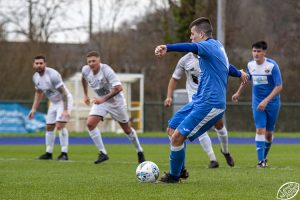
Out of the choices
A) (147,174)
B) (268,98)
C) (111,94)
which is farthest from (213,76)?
(111,94)

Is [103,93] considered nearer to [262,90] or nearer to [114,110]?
[114,110]

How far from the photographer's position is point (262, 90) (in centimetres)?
1378

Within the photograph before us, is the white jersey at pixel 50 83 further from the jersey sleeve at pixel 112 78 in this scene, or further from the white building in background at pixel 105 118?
the white building in background at pixel 105 118

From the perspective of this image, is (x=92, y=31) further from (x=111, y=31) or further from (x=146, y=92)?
(x=146, y=92)

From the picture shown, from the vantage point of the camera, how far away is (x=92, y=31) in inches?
1844

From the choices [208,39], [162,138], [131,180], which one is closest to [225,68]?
[208,39]

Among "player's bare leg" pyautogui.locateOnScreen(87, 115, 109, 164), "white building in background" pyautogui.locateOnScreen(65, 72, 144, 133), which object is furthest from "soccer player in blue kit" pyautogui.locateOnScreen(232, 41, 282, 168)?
"white building in background" pyautogui.locateOnScreen(65, 72, 144, 133)

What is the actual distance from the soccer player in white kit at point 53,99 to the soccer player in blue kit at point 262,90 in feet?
13.7

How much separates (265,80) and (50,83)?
4717mm

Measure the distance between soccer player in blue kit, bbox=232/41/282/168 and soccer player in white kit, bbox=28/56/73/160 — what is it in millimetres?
4185

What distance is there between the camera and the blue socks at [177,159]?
10133mm

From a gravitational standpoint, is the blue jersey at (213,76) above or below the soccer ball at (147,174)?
above

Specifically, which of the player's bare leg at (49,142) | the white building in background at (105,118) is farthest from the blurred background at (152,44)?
the player's bare leg at (49,142)

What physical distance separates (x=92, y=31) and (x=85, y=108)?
15144 mm
